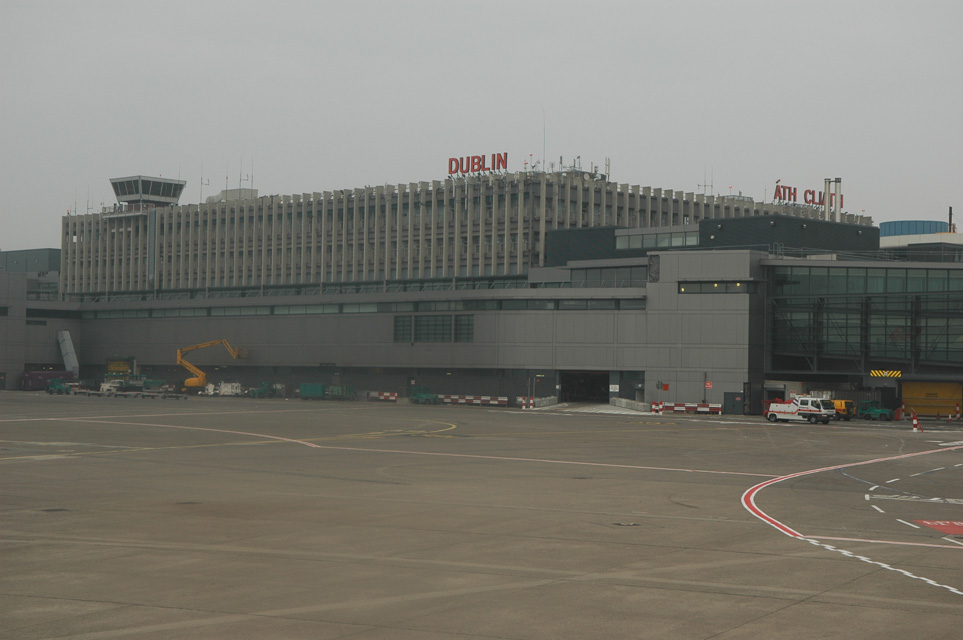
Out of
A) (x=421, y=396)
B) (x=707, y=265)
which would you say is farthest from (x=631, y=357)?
(x=421, y=396)

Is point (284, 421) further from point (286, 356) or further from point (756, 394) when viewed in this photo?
point (286, 356)

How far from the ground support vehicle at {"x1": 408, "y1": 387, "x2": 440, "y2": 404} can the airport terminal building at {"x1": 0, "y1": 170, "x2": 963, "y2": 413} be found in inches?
50.2

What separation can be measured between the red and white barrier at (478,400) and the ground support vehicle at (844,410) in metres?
38.7

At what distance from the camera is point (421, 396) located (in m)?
125

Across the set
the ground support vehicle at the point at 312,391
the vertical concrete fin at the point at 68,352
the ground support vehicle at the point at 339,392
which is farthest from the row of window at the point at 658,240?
the vertical concrete fin at the point at 68,352

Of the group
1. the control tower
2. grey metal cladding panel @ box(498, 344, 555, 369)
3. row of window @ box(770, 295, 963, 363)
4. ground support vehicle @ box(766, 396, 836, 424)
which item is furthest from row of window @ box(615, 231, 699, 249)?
the control tower

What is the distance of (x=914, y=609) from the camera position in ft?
55.5

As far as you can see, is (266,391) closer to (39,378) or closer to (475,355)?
(475,355)

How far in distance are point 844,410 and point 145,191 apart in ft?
445

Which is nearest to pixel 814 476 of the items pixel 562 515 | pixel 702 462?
pixel 702 462

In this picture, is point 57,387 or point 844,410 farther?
point 57,387

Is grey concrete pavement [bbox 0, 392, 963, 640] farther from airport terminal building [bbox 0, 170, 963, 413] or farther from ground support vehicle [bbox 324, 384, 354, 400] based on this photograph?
ground support vehicle [bbox 324, 384, 354, 400]

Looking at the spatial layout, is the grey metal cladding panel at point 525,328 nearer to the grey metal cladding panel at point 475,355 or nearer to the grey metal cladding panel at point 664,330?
the grey metal cladding panel at point 475,355

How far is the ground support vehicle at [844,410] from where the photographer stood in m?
98.8
